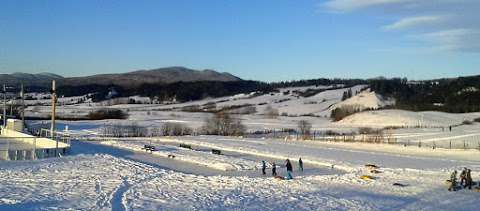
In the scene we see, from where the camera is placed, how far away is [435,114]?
100062mm

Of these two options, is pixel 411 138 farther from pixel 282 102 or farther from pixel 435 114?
pixel 282 102

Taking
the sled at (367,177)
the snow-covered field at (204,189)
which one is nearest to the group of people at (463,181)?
the snow-covered field at (204,189)

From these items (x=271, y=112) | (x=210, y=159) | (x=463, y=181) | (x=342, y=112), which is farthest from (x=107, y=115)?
(x=463, y=181)

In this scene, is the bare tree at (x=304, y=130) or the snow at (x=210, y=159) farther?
the bare tree at (x=304, y=130)

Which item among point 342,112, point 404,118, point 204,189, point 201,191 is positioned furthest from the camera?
point 342,112

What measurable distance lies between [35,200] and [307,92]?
506 feet

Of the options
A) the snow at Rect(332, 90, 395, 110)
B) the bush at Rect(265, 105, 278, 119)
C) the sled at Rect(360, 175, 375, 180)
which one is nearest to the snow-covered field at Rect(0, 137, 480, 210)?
the sled at Rect(360, 175, 375, 180)

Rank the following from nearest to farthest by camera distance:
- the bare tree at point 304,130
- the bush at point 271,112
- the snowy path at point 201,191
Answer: the snowy path at point 201,191 → the bare tree at point 304,130 → the bush at point 271,112

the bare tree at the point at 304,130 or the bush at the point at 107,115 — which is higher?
the bush at the point at 107,115

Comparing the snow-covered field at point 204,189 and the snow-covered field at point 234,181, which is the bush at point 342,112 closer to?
the snow-covered field at point 234,181

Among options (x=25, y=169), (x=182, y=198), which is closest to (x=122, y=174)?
(x=25, y=169)

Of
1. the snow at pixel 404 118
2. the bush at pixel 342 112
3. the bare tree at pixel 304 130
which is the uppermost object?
the bush at pixel 342 112

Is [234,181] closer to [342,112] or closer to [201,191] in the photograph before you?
[201,191]

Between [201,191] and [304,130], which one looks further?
[304,130]
